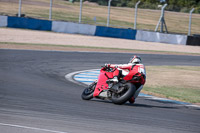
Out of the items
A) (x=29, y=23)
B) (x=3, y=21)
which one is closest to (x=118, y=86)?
(x=3, y=21)

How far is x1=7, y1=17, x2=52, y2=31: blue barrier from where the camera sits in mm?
30438

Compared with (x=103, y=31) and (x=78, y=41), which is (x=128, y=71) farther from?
(x=103, y=31)

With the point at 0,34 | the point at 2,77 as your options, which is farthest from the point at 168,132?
the point at 0,34

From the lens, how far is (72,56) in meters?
20.9

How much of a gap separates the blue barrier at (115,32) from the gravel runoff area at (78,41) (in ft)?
2.66

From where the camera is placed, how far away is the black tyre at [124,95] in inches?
341

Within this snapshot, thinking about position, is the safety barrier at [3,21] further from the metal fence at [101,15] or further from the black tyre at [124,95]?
the black tyre at [124,95]

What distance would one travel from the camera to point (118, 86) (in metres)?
8.93

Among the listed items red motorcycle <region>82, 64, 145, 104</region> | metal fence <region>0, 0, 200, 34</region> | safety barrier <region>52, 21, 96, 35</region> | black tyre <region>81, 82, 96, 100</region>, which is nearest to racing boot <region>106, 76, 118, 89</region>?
red motorcycle <region>82, 64, 145, 104</region>

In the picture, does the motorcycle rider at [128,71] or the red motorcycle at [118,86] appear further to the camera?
the motorcycle rider at [128,71]

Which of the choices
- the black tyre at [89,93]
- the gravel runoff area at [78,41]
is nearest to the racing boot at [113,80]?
the black tyre at [89,93]

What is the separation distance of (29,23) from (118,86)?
23.3 metres

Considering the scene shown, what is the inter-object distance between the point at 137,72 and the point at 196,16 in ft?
115

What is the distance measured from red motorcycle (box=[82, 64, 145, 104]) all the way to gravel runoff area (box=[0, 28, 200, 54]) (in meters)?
17.1
